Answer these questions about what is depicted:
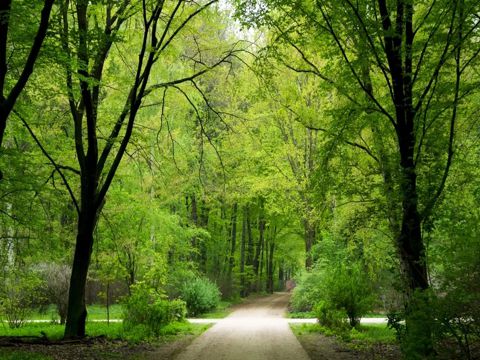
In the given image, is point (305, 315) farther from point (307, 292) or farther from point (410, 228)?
point (410, 228)

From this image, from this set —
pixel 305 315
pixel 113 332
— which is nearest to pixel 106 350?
pixel 113 332

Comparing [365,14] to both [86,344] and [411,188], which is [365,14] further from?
[86,344]

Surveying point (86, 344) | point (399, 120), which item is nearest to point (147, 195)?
point (86, 344)

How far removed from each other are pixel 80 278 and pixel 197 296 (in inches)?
396

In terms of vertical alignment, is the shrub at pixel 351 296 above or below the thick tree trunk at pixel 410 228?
below

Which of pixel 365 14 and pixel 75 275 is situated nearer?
pixel 365 14

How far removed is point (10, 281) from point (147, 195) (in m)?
6.25

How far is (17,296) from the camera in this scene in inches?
610

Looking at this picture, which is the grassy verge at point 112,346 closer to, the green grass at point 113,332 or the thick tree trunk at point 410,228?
the green grass at point 113,332

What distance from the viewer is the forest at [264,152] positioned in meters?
7.75

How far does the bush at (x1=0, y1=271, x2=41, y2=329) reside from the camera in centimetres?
1348

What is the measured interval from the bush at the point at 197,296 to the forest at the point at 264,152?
9 cm

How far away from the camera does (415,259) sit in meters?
8.12

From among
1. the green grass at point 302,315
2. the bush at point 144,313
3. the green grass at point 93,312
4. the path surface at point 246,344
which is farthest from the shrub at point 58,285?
the green grass at point 302,315
